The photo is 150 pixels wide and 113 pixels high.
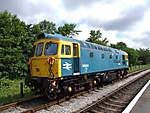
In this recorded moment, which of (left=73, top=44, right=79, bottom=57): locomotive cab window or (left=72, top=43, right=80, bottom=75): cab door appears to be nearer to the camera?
(left=72, top=43, right=80, bottom=75): cab door

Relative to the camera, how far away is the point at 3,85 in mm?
24531

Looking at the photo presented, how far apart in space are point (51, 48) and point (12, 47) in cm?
2432

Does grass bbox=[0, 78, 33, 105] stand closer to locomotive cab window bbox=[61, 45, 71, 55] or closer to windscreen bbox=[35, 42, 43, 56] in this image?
windscreen bbox=[35, 42, 43, 56]

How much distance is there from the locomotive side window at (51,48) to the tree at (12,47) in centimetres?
2053

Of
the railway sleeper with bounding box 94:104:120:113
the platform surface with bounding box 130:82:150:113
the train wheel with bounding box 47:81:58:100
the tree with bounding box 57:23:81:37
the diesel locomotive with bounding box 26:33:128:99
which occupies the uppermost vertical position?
the tree with bounding box 57:23:81:37

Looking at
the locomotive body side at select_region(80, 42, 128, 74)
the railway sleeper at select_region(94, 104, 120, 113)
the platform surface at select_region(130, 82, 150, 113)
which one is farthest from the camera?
the locomotive body side at select_region(80, 42, 128, 74)

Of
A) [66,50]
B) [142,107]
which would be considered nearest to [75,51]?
[66,50]

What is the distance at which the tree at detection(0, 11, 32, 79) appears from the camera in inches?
1351

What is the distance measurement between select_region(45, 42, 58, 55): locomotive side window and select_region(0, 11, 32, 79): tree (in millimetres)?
20533

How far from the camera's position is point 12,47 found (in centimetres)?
3691

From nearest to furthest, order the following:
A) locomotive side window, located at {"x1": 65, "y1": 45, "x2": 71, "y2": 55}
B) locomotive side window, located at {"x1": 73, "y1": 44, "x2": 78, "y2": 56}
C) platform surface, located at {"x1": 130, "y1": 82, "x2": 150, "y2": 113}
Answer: platform surface, located at {"x1": 130, "y1": 82, "x2": 150, "y2": 113}, locomotive side window, located at {"x1": 65, "y1": 45, "x2": 71, "y2": 55}, locomotive side window, located at {"x1": 73, "y1": 44, "x2": 78, "y2": 56}

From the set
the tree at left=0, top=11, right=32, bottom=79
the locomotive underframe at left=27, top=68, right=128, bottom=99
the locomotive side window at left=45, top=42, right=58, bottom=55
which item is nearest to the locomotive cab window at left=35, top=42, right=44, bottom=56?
the locomotive side window at left=45, top=42, right=58, bottom=55

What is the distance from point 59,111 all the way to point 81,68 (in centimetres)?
473

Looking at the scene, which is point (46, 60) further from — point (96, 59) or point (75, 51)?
point (96, 59)
